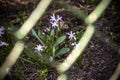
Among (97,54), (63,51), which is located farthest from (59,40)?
(97,54)

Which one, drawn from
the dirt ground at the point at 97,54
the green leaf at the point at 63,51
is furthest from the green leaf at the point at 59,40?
the dirt ground at the point at 97,54

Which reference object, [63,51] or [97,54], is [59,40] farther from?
[97,54]

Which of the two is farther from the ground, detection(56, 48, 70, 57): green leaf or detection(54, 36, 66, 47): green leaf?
detection(54, 36, 66, 47): green leaf

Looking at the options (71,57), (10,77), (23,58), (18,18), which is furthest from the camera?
(18,18)

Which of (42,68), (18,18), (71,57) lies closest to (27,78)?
(42,68)

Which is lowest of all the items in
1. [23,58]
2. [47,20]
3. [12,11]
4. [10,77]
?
[10,77]

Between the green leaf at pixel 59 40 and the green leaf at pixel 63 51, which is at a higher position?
the green leaf at pixel 59 40

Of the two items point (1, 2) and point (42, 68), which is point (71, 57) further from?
point (1, 2)

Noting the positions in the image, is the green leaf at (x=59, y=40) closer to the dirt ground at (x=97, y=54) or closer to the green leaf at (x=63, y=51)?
the green leaf at (x=63, y=51)

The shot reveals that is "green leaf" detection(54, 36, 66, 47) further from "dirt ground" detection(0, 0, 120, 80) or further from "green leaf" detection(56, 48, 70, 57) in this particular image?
"dirt ground" detection(0, 0, 120, 80)

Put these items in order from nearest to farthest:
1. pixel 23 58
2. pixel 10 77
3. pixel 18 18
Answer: pixel 10 77 < pixel 23 58 < pixel 18 18

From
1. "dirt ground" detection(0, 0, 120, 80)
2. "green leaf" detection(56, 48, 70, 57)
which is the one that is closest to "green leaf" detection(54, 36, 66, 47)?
"green leaf" detection(56, 48, 70, 57)
